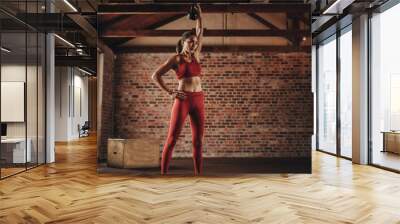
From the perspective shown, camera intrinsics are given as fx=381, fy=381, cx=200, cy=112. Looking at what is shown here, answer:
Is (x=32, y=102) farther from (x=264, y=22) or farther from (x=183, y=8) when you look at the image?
(x=264, y=22)

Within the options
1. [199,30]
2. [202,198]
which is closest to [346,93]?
[199,30]

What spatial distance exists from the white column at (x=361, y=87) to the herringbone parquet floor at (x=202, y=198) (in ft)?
3.70

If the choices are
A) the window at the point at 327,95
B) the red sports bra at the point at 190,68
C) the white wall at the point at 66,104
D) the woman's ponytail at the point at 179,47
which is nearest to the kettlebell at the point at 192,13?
the woman's ponytail at the point at 179,47

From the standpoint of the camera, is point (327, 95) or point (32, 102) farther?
point (327, 95)

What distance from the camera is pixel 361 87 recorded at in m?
8.09

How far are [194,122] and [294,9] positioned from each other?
2617mm

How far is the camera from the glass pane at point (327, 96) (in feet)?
33.3

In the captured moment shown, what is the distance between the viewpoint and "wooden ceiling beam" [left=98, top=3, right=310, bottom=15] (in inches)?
257

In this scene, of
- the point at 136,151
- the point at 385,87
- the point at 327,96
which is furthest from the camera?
the point at 327,96

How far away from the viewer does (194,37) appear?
257 inches

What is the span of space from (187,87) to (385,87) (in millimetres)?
4200

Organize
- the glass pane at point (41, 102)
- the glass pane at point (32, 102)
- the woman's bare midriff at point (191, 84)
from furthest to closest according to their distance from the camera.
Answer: the glass pane at point (41, 102), the glass pane at point (32, 102), the woman's bare midriff at point (191, 84)

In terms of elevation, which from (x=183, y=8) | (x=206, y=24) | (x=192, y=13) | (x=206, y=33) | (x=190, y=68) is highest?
(x=183, y=8)

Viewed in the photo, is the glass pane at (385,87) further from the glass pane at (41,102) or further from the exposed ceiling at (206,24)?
the glass pane at (41,102)
